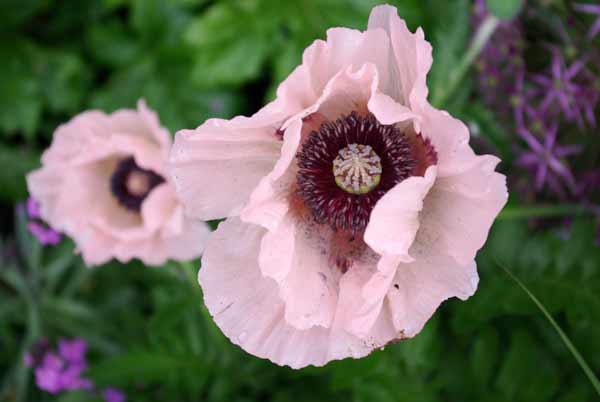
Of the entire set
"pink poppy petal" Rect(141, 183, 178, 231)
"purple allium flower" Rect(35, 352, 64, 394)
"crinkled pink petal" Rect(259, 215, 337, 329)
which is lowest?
"purple allium flower" Rect(35, 352, 64, 394)

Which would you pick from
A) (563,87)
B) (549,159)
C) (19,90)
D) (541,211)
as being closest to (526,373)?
(541,211)

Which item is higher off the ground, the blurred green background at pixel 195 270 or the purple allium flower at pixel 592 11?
the purple allium flower at pixel 592 11

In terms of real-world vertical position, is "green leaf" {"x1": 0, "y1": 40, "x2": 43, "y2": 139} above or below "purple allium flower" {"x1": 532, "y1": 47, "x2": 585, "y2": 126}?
below

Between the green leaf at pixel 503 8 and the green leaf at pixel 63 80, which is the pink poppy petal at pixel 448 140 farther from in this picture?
the green leaf at pixel 63 80

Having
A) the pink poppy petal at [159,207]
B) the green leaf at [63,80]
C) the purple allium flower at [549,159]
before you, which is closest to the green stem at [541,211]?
the purple allium flower at [549,159]

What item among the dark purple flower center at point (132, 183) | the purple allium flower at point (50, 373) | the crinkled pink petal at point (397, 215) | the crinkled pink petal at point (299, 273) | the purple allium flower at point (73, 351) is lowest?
the purple allium flower at point (73, 351)

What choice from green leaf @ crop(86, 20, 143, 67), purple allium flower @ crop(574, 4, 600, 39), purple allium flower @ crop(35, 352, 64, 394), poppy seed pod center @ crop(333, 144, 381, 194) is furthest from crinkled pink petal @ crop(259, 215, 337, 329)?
green leaf @ crop(86, 20, 143, 67)

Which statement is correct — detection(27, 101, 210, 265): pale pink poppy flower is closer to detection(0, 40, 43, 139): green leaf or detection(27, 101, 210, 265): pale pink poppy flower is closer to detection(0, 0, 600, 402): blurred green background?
detection(0, 0, 600, 402): blurred green background
